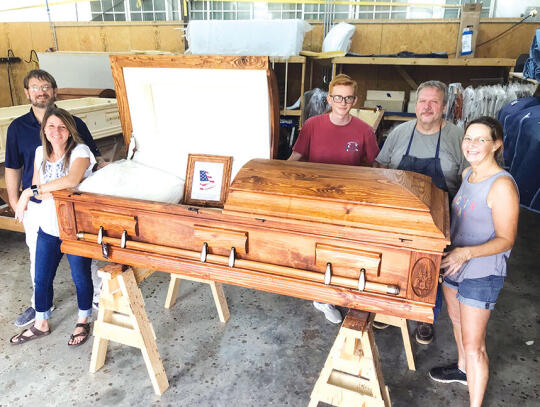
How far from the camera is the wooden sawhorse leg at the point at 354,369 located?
4.82 ft

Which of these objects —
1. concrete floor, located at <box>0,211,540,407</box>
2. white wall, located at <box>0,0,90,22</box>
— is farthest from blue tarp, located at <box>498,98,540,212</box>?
white wall, located at <box>0,0,90,22</box>

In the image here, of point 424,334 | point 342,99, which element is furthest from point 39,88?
point 424,334

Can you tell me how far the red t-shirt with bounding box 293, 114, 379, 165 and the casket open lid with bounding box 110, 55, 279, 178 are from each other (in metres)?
0.56

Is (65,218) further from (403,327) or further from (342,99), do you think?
(403,327)

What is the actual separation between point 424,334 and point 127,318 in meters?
1.69

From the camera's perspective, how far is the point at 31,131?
7.66 feet

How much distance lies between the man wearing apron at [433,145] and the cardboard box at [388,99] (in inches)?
117

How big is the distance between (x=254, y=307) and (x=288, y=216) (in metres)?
1.57

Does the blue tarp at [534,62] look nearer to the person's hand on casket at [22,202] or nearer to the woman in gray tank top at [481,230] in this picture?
the woman in gray tank top at [481,230]

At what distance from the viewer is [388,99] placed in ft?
16.4

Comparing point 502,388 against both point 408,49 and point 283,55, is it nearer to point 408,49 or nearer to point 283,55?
point 283,55

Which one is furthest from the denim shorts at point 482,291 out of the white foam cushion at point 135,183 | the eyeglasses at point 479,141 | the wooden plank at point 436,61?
the wooden plank at point 436,61

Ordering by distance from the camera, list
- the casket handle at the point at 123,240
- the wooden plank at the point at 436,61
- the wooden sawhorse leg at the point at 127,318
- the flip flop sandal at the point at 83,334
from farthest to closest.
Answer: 1. the wooden plank at the point at 436,61
2. the flip flop sandal at the point at 83,334
3. the wooden sawhorse leg at the point at 127,318
4. the casket handle at the point at 123,240

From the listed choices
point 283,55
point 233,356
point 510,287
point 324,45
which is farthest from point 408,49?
point 233,356
